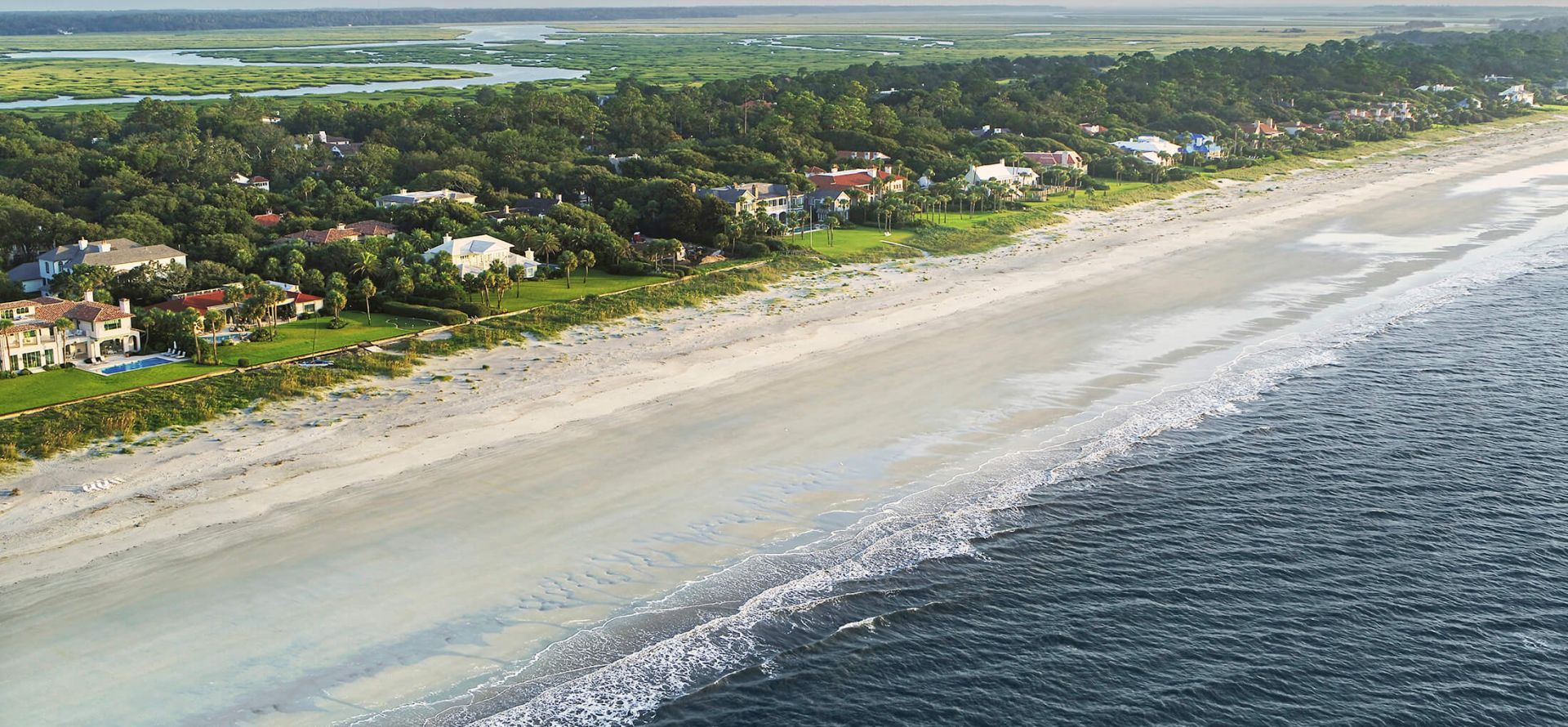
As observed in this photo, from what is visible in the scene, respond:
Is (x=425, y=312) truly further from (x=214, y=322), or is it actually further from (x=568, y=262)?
(x=568, y=262)

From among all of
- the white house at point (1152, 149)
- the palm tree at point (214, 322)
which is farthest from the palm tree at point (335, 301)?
the white house at point (1152, 149)

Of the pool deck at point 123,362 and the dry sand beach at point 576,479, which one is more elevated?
the pool deck at point 123,362

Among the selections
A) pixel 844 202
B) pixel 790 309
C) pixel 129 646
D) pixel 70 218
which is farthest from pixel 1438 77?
pixel 129 646

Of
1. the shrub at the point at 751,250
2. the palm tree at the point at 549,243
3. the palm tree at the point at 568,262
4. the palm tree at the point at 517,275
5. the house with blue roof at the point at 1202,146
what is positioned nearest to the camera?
the palm tree at the point at 517,275

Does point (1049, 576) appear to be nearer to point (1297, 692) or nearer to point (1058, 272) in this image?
point (1297, 692)

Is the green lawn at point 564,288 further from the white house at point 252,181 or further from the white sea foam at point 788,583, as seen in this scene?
the white house at point 252,181

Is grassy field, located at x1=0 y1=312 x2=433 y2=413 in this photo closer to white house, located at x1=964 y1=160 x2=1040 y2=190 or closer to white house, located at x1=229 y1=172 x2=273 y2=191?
white house, located at x1=229 y1=172 x2=273 y2=191
